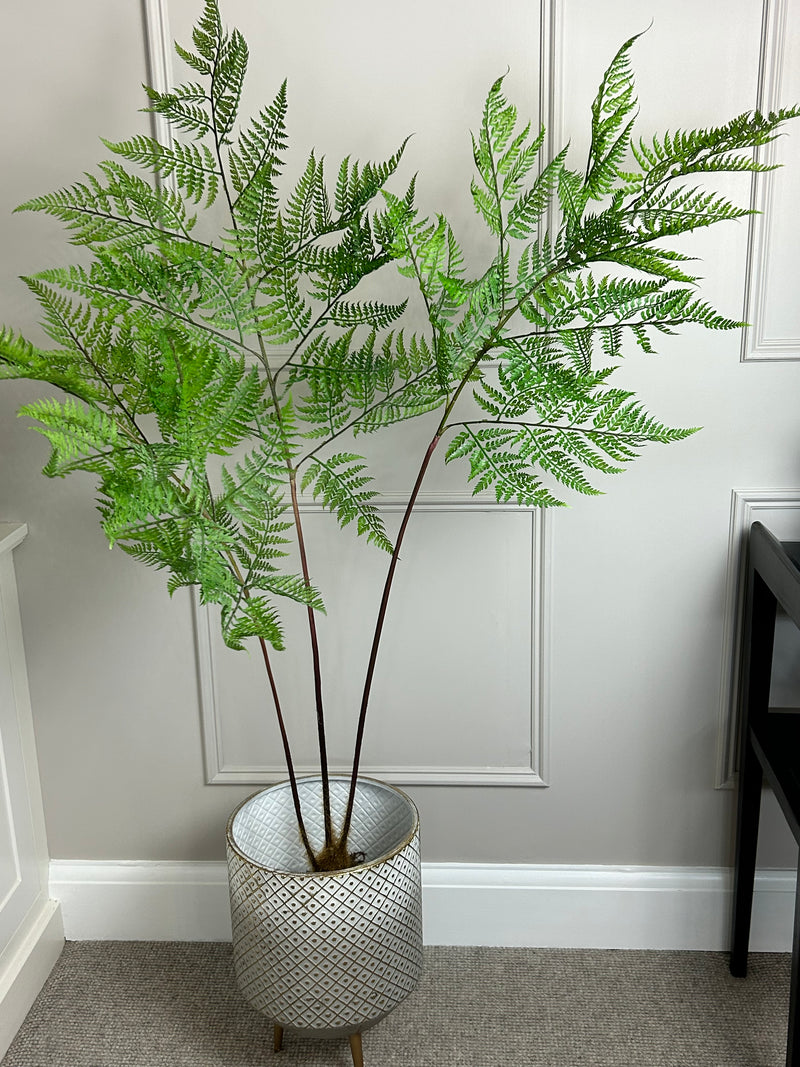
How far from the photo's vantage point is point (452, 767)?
1.86 metres

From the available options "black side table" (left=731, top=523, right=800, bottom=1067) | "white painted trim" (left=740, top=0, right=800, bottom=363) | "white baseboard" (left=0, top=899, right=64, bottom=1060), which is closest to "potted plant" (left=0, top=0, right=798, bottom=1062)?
"white painted trim" (left=740, top=0, right=800, bottom=363)

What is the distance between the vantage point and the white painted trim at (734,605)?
169cm

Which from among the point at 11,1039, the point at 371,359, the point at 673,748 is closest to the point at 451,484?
the point at 371,359

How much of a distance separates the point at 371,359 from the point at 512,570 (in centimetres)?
51

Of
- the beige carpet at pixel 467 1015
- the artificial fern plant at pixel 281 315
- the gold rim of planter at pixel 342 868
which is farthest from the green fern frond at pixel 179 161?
the beige carpet at pixel 467 1015

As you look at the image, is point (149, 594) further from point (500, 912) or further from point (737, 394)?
point (737, 394)

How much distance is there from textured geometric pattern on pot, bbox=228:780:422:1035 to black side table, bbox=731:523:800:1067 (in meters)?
0.56

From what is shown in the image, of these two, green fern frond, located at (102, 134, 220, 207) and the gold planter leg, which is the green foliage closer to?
green fern frond, located at (102, 134, 220, 207)

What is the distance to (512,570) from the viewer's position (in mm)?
1760

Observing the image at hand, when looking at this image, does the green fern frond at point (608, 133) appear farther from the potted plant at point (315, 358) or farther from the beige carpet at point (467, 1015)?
the beige carpet at point (467, 1015)

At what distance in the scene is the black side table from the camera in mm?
1497

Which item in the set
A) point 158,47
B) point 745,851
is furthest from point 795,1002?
point 158,47

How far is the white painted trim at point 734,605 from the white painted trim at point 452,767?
0.31 metres

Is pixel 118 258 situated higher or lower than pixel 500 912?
higher
